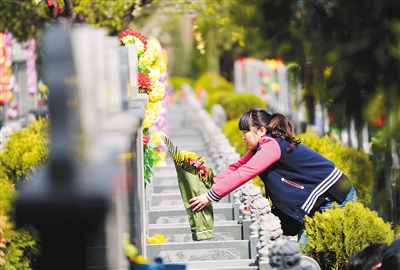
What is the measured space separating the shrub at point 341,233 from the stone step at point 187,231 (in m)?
0.65

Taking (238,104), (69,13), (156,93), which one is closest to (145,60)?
(156,93)

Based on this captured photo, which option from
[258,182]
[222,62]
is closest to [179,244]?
[258,182]

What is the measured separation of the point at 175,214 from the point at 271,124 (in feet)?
7.16

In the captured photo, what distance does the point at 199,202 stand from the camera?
6434 mm

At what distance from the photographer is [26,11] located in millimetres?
14797

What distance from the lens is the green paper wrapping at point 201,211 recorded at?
6.57 meters

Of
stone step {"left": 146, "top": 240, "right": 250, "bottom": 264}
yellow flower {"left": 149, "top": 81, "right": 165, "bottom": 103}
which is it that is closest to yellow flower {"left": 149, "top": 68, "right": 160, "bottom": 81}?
yellow flower {"left": 149, "top": 81, "right": 165, "bottom": 103}

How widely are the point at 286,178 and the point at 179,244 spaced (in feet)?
3.05

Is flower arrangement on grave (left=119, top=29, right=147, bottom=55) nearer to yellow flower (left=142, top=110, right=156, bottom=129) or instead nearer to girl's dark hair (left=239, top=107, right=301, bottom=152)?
yellow flower (left=142, top=110, right=156, bottom=129)

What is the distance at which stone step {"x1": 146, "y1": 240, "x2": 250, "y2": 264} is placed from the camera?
679cm

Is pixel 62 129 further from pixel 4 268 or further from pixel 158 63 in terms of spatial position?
pixel 158 63

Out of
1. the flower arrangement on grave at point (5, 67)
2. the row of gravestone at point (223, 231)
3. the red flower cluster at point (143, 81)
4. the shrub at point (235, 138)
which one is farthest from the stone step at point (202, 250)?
the flower arrangement on grave at point (5, 67)

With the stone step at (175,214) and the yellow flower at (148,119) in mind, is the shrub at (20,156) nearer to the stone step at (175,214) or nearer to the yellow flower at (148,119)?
the stone step at (175,214)

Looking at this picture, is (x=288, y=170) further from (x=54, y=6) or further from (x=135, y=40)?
(x=54, y=6)
